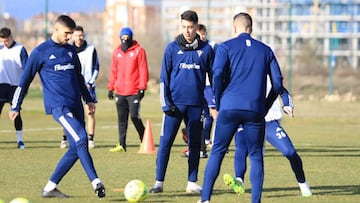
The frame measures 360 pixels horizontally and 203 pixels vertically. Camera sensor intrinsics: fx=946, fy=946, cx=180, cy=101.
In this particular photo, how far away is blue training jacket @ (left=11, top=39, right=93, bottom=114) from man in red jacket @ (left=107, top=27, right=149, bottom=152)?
20.1ft

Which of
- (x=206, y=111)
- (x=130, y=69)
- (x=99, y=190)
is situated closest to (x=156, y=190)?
(x=99, y=190)

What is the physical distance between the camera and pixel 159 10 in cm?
7762

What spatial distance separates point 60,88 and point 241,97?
2435mm

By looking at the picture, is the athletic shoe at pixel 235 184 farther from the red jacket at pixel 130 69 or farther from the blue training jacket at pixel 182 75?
the red jacket at pixel 130 69

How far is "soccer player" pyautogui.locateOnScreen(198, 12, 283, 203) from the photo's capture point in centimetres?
1033

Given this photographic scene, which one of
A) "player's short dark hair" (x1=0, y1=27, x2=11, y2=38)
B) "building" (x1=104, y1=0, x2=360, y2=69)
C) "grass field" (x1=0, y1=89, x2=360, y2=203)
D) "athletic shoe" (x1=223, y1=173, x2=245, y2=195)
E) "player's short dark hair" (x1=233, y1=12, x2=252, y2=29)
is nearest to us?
"player's short dark hair" (x1=233, y1=12, x2=252, y2=29)

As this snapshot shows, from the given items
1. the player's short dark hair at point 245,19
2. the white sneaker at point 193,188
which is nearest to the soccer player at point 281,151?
the white sneaker at point 193,188

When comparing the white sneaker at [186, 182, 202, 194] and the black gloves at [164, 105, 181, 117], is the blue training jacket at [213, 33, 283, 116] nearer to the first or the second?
the black gloves at [164, 105, 181, 117]

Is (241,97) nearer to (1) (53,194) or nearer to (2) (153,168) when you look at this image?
(1) (53,194)

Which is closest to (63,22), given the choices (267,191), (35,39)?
(267,191)

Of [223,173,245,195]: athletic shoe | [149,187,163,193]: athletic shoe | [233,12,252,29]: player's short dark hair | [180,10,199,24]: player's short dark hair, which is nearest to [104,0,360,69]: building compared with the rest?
[180,10,199,24]: player's short dark hair

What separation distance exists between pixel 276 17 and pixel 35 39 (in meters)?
16.5

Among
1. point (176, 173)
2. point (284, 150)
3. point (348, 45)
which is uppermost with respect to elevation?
point (284, 150)

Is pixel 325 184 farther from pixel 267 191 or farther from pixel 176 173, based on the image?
pixel 176 173
